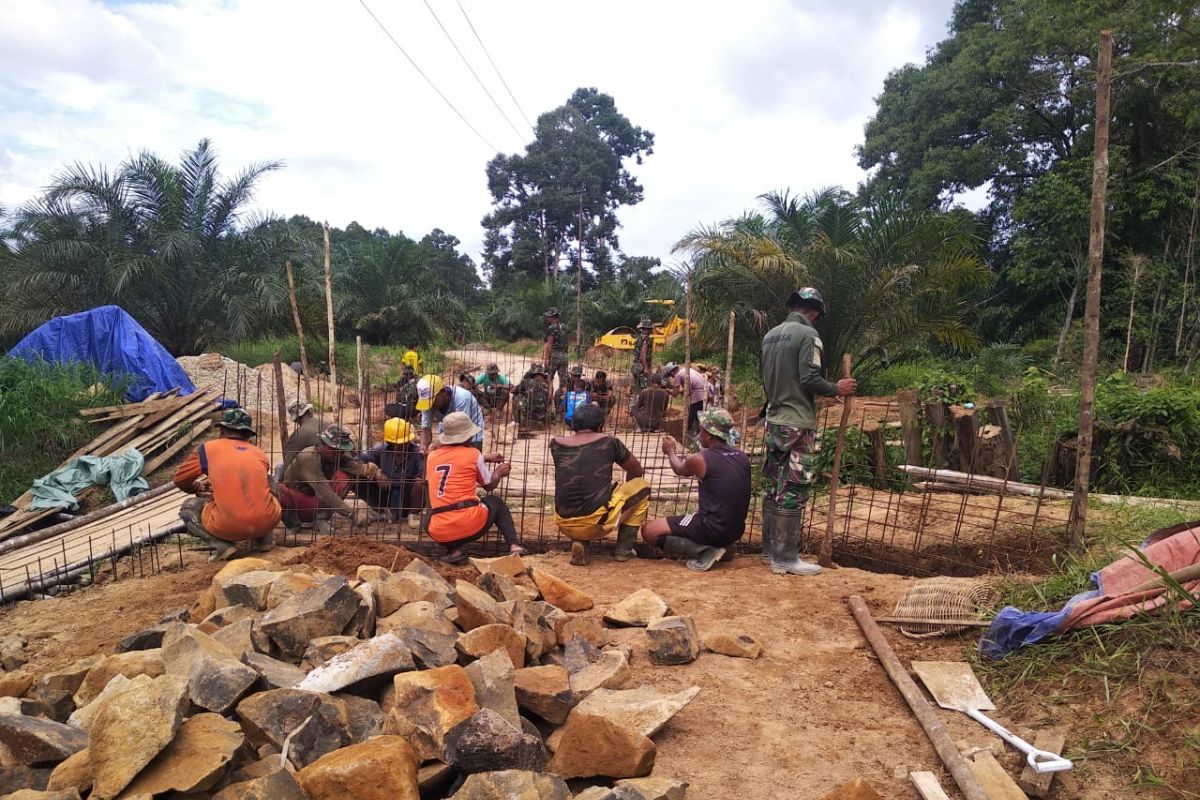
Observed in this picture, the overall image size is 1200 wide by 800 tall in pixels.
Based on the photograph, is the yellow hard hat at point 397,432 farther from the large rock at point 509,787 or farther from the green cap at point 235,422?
the large rock at point 509,787

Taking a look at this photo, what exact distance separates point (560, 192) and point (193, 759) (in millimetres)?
35060

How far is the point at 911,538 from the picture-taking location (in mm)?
5691

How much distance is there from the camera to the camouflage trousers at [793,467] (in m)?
4.84

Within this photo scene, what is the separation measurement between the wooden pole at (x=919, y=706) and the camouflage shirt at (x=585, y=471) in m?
1.65

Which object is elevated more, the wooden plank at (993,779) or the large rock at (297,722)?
the large rock at (297,722)

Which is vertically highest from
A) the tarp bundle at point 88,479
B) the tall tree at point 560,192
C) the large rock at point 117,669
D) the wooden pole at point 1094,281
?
the tall tree at point 560,192

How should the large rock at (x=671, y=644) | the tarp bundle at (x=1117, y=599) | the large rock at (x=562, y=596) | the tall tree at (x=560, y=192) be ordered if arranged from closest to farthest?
the tarp bundle at (x=1117, y=599) < the large rock at (x=671, y=644) < the large rock at (x=562, y=596) < the tall tree at (x=560, y=192)

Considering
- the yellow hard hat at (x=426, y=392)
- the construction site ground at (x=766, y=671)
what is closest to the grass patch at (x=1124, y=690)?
the construction site ground at (x=766, y=671)

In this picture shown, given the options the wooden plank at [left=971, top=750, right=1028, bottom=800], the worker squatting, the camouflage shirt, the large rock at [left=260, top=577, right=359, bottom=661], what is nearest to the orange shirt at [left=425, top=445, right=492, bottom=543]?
the worker squatting

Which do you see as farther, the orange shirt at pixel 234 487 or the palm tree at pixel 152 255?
the palm tree at pixel 152 255

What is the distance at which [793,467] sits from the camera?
4.84m

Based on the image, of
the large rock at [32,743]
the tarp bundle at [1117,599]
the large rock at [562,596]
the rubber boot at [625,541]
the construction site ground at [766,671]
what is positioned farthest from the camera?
the rubber boot at [625,541]

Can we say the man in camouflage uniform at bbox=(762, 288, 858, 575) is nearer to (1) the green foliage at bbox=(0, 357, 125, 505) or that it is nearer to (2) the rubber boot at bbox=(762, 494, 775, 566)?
(2) the rubber boot at bbox=(762, 494, 775, 566)

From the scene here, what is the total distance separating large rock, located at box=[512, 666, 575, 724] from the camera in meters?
2.88
